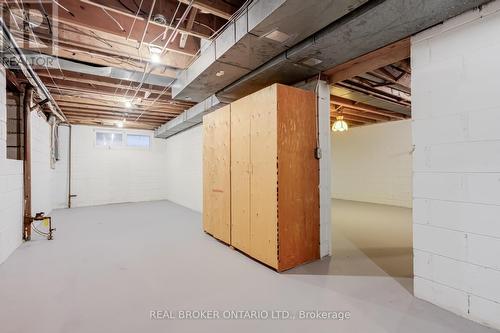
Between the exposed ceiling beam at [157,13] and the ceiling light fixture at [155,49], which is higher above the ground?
the exposed ceiling beam at [157,13]

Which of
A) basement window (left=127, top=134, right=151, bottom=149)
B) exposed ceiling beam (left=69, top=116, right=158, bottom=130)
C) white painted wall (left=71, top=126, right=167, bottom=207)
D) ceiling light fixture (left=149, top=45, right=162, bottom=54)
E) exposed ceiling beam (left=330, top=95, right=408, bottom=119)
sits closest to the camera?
ceiling light fixture (left=149, top=45, right=162, bottom=54)

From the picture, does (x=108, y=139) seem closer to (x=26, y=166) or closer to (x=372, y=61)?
(x=26, y=166)

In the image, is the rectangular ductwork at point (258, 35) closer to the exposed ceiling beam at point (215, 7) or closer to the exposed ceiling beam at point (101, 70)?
the exposed ceiling beam at point (215, 7)

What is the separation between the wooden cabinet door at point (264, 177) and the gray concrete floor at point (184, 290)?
258 millimetres

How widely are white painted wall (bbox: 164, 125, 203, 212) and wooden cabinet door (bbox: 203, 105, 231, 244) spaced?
196cm

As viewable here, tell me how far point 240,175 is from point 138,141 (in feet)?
19.9

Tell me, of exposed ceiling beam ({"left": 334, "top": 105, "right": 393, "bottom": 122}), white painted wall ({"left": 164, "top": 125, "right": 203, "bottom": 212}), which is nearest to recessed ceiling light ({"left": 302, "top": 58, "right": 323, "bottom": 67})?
exposed ceiling beam ({"left": 334, "top": 105, "right": 393, "bottom": 122})

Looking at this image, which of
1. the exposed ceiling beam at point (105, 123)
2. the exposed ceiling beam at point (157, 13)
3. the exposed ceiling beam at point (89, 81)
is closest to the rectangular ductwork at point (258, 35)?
the exposed ceiling beam at point (157, 13)

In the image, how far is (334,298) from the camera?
198 cm

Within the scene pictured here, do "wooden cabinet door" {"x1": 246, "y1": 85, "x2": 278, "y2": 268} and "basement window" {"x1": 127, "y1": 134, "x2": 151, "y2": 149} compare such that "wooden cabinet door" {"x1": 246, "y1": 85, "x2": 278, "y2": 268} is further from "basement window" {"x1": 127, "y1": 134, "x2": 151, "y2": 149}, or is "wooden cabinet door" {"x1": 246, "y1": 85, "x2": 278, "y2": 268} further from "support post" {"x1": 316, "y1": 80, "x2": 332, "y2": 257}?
"basement window" {"x1": 127, "y1": 134, "x2": 151, "y2": 149}

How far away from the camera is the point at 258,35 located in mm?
2041

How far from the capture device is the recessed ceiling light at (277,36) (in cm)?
201

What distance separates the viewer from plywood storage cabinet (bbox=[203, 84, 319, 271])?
8.21 feet

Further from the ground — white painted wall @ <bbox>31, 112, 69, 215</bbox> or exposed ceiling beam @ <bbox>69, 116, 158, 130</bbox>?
exposed ceiling beam @ <bbox>69, 116, 158, 130</bbox>
